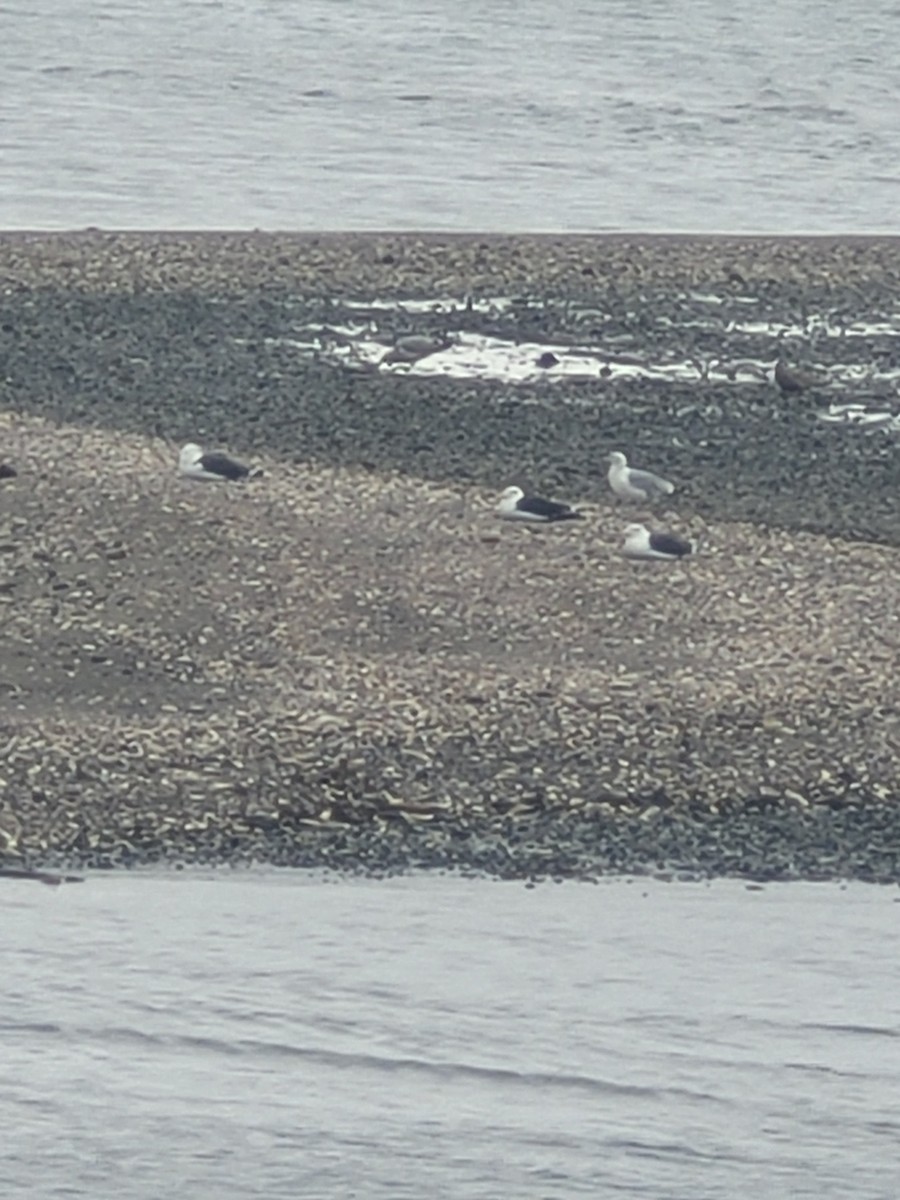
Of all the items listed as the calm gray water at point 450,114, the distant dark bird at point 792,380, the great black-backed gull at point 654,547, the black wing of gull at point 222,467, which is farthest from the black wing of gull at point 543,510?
the calm gray water at point 450,114

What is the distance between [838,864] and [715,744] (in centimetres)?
73

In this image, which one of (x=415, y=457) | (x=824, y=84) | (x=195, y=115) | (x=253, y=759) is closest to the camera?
(x=253, y=759)

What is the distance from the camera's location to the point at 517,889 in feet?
28.0

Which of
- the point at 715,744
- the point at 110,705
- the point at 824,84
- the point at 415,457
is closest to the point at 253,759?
the point at 110,705

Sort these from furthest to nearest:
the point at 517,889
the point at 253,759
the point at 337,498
Result: the point at 337,498, the point at 253,759, the point at 517,889

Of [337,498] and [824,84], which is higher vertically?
[337,498]

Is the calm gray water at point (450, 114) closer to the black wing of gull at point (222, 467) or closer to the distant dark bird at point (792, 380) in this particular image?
the distant dark bird at point (792, 380)

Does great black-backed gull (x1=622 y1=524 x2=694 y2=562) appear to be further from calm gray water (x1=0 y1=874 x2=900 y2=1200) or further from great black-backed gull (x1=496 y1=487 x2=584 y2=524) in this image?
calm gray water (x1=0 y1=874 x2=900 y2=1200)

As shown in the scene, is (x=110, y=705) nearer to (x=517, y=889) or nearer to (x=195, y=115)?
(x=517, y=889)

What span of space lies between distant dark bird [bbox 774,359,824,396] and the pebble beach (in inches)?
4.7

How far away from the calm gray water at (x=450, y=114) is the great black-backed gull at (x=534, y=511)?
7932mm

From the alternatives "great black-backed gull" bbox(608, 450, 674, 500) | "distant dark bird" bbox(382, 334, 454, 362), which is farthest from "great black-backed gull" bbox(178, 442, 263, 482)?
"distant dark bird" bbox(382, 334, 454, 362)

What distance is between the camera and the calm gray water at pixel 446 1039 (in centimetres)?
726

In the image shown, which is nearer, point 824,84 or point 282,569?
point 282,569
